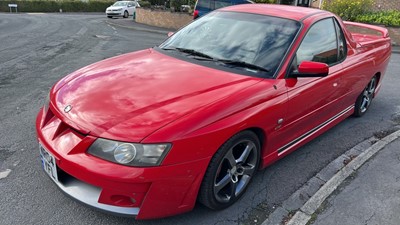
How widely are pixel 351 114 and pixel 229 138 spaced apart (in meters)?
3.12

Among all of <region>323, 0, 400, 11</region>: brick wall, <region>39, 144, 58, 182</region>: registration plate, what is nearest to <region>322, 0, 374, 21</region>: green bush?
<region>323, 0, 400, 11</region>: brick wall

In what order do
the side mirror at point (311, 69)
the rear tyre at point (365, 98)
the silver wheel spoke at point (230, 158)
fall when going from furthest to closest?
1. the rear tyre at point (365, 98)
2. the side mirror at point (311, 69)
3. the silver wheel spoke at point (230, 158)

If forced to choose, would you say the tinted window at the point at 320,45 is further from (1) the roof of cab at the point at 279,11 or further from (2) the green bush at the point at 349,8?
(2) the green bush at the point at 349,8

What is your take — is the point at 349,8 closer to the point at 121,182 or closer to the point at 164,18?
the point at 164,18

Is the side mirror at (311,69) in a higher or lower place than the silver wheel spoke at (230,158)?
higher

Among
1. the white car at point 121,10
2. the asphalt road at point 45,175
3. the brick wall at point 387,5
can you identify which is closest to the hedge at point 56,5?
the white car at point 121,10

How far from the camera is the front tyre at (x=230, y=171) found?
99.2 inches

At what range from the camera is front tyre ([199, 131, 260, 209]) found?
2520 millimetres

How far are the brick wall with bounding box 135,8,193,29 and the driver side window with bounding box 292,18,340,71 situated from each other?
12.7 m

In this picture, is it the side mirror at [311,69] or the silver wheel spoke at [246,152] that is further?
the side mirror at [311,69]

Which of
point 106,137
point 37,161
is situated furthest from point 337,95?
point 37,161

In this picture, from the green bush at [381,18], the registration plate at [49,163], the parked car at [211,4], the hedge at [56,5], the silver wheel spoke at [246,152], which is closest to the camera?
the registration plate at [49,163]

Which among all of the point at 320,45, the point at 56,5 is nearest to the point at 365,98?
the point at 320,45

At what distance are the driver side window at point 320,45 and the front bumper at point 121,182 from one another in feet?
5.16
